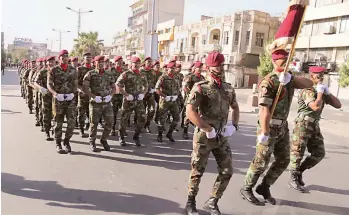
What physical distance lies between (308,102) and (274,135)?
3.41ft

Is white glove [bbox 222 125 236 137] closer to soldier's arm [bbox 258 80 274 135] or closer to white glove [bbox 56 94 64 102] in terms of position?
soldier's arm [bbox 258 80 274 135]

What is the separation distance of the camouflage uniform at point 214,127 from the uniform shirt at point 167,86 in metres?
3.67

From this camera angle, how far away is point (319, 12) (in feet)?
98.1

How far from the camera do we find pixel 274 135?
3971mm

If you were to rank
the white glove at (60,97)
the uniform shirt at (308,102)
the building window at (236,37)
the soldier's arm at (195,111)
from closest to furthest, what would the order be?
the soldier's arm at (195,111) < the uniform shirt at (308,102) < the white glove at (60,97) < the building window at (236,37)

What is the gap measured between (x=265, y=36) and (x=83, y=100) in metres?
32.2

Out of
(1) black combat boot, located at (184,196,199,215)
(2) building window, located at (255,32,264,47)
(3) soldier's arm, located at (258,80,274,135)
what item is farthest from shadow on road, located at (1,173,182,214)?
(2) building window, located at (255,32,264,47)

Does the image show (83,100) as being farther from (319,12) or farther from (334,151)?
(319,12)

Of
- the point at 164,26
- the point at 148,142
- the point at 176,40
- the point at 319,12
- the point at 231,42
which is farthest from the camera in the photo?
the point at 164,26

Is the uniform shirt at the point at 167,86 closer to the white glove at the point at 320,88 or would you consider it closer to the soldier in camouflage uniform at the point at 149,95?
the soldier in camouflage uniform at the point at 149,95

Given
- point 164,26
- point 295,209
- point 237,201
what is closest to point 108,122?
point 237,201

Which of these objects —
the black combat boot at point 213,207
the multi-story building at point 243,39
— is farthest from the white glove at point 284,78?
the multi-story building at point 243,39

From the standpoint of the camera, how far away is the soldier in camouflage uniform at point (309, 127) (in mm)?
4523

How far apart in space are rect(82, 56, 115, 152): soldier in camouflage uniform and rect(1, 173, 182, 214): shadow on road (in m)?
1.88
